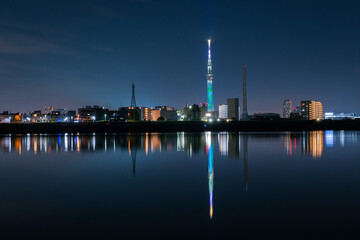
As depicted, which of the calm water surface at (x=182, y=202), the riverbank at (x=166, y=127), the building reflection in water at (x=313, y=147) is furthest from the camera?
the riverbank at (x=166, y=127)

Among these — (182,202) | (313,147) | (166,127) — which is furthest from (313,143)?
(166,127)

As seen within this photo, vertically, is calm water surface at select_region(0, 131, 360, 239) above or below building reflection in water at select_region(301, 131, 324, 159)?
below

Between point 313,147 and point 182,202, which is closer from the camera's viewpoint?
point 182,202

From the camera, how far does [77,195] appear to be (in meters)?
14.7

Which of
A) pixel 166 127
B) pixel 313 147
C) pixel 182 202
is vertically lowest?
pixel 182 202

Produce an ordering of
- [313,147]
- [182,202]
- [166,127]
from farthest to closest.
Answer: [166,127] → [313,147] → [182,202]

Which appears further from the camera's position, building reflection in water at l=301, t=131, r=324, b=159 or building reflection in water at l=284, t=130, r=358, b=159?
building reflection in water at l=284, t=130, r=358, b=159

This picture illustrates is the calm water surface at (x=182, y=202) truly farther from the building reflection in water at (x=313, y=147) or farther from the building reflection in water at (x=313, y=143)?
the building reflection in water at (x=313, y=143)

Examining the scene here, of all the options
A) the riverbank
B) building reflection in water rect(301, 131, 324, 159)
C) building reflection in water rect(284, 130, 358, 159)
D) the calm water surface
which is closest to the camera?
the calm water surface

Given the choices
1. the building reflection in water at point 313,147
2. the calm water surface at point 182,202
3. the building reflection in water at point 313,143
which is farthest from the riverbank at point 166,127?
the calm water surface at point 182,202

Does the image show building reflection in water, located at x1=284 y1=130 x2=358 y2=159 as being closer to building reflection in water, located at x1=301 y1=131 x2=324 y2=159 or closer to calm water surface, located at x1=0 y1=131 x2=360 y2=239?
building reflection in water, located at x1=301 y1=131 x2=324 y2=159

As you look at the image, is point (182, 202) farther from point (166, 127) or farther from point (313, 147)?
point (166, 127)

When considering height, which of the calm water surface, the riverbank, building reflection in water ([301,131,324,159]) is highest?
the riverbank

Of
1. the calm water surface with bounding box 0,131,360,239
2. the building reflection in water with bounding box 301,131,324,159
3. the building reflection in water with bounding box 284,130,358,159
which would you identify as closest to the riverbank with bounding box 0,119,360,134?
the building reflection in water with bounding box 284,130,358,159
